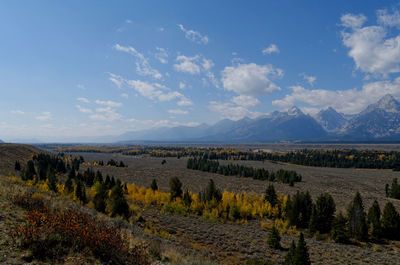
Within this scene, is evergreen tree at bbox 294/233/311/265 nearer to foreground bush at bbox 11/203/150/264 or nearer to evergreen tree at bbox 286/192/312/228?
foreground bush at bbox 11/203/150/264

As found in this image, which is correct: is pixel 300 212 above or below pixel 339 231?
above

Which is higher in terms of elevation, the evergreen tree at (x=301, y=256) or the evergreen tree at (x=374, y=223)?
the evergreen tree at (x=301, y=256)

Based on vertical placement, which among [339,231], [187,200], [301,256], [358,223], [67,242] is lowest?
[339,231]

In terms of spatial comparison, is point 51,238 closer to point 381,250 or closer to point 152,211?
point 152,211

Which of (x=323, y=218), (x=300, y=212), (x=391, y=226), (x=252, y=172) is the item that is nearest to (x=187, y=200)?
(x=300, y=212)

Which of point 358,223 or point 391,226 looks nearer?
point 358,223

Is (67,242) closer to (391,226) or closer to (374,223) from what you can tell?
(374,223)

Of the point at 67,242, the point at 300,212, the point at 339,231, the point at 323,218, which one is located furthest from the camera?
the point at 300,212

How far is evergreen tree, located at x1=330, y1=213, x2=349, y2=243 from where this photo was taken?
3119 centimetres

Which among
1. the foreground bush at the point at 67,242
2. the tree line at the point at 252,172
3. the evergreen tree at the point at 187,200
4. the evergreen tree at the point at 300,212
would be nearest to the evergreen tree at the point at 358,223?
the evergreen tree at the point at 300,212

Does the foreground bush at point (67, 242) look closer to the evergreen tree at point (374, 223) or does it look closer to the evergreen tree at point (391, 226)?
the evergreen tree at point (374, 223)

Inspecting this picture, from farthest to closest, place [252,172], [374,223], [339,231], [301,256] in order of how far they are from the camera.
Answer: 1. [252,172]
2. [374,223]
3. [339,231]
4. [301,256]

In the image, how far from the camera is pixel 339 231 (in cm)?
3152

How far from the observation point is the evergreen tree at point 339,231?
31188 mm
